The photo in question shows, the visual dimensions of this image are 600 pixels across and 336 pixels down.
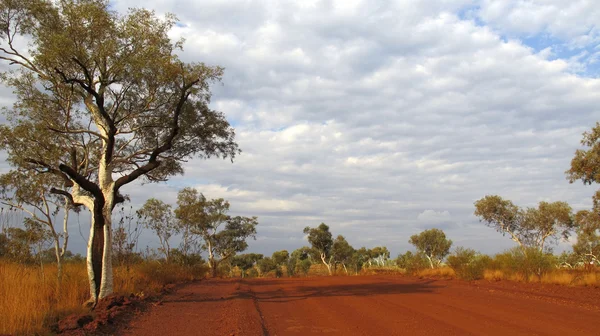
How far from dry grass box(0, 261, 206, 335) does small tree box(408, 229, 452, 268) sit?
37.5 meters

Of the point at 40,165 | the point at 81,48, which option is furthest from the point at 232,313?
the point at 81,48

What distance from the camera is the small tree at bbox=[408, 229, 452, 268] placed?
4831cm

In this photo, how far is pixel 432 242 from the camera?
163 ft

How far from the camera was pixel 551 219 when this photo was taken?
34562mm

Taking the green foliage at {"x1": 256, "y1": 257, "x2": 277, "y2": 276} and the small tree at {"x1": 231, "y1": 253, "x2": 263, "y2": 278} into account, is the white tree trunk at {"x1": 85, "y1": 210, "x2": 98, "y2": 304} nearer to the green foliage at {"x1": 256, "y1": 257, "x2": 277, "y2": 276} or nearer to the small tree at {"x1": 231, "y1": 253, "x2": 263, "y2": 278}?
the small tree at {"x1": 231, "y1": 253, "x2": 263, "y2": 278}

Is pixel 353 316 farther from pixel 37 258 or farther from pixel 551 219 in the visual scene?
pixel 551 219

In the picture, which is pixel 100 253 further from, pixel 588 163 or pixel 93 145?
pixel 588 163

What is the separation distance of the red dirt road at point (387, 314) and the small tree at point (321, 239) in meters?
29.5

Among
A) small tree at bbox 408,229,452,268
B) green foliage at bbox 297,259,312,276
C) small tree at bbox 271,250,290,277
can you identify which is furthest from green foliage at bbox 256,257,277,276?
small tree at bbox 408,229,452,268

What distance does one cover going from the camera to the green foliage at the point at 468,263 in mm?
22344

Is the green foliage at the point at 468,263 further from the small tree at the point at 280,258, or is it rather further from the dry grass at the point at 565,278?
the small tree at the point at 280,258

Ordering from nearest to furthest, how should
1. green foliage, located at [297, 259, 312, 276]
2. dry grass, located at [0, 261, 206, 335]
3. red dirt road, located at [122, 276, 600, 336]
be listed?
→ dry grass, located at [0, 261, 206, 335] < red dirt road, located at [122, 276, 600, 336] < green foliage, located at [297, 259, 312, 276]

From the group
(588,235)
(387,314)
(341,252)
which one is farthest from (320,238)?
(387,314)

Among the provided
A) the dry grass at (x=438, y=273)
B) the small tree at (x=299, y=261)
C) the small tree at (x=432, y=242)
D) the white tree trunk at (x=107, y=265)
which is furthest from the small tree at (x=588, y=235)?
the small tree at (x=299, y=261)
